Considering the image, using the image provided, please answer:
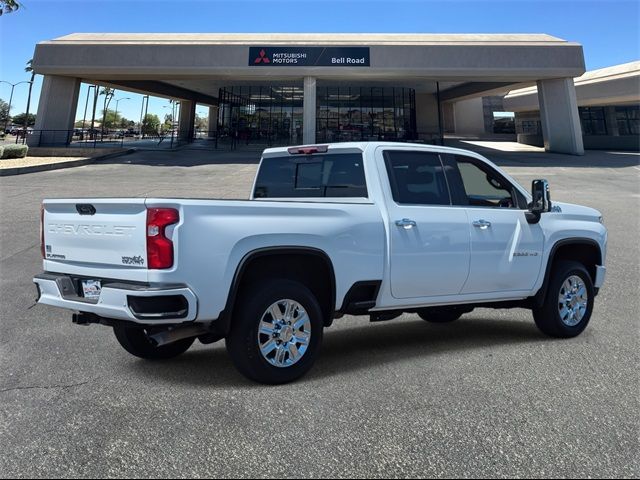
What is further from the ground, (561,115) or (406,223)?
(561,115)

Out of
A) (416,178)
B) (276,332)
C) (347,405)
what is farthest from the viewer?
(416,178)

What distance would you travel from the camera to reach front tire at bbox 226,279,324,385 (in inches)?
148

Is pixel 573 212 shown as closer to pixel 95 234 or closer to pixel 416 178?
pixel 416 178

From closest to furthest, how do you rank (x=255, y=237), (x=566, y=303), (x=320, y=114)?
(x=255, y=237)
(x=566, y=303)
(x=320, y=114)

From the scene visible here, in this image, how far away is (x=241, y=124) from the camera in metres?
44.1

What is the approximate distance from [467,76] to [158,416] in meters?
33.3

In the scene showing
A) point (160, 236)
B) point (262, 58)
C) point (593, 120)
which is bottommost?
point (160, 236)

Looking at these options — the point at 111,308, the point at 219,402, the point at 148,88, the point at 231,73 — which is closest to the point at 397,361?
the point at 219,402

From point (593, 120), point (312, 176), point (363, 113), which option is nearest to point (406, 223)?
point (312, 176)

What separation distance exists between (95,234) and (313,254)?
5.49ft

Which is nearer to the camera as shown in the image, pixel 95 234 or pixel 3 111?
pixel 95 234

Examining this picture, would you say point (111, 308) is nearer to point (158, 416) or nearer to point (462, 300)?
point (158, 416)

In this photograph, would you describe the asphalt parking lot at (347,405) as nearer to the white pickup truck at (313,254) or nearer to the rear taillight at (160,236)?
the white pickup truck at (313,254)

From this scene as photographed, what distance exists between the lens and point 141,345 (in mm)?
4613
